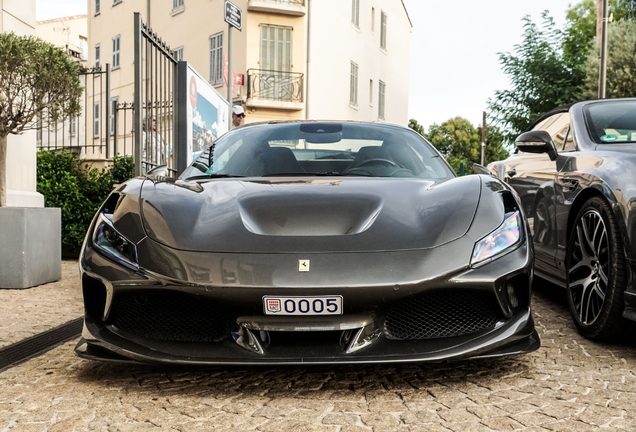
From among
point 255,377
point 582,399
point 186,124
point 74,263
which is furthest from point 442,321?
point 74,263

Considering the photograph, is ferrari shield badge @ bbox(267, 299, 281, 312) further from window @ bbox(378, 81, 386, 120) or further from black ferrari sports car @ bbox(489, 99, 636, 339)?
window @ bbox(378, 81, 386, 120)

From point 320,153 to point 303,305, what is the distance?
1940 mm

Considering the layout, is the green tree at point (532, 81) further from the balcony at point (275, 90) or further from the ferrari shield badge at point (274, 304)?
the ferrari shield badge at point (274, 304)

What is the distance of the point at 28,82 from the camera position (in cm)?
624

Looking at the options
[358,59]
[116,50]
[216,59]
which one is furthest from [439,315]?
[116,50]

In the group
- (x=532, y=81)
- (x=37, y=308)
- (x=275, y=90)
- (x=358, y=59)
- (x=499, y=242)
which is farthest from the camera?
(x=358, y=59)

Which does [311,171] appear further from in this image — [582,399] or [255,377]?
[582,399]

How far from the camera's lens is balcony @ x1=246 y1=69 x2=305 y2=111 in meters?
22.5

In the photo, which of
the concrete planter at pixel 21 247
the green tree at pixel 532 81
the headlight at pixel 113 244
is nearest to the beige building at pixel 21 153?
the concrete planter at pixel 21 247

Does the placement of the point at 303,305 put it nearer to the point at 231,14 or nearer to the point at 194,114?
the point at 194,114

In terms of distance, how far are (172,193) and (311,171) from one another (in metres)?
0.90

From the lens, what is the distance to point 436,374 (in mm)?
2781

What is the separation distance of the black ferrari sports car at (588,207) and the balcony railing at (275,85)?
60.3ft

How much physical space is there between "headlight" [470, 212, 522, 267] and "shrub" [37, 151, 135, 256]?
245 inches
